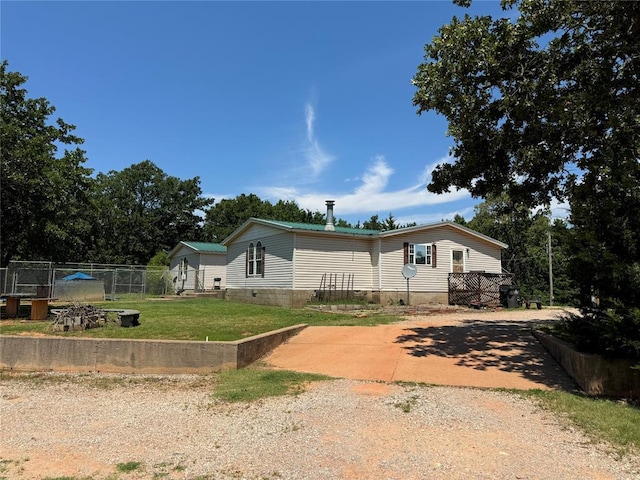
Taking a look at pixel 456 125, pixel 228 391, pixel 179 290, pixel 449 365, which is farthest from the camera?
pixel 179 290

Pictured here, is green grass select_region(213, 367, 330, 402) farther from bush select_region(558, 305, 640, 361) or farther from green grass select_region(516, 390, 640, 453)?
bush select_region(558, 305, 640, 361)

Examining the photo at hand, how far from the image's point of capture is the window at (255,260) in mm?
21625

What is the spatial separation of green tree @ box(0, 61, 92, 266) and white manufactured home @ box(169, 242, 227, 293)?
1006cm

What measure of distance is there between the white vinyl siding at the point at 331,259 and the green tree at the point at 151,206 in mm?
38046

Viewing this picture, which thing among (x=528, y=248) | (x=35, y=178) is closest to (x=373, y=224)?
(x=528, y=248)

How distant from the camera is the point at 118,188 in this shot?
2211 inches

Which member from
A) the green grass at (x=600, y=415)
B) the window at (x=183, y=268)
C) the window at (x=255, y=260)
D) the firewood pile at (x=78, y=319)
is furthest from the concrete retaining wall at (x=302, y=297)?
the green grass at (x=600, y=415)

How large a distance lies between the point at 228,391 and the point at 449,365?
3.78m

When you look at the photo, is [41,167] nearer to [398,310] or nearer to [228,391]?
[228,391]

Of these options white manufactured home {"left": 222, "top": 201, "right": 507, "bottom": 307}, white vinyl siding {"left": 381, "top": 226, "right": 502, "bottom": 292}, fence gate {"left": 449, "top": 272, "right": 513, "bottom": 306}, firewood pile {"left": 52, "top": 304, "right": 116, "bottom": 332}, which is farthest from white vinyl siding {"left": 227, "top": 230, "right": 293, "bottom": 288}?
firewood pile {"left": 52, "top": 304, "right": 116, "bottom": 332}

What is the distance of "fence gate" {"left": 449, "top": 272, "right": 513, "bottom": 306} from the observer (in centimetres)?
2148

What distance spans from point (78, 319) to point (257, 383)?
6.28 metres

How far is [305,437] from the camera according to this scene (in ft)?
15.0

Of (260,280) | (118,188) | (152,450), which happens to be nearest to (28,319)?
(260,280)
